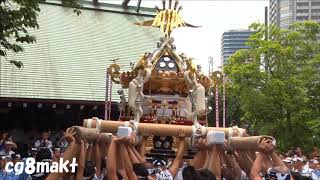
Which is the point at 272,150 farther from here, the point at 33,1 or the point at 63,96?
the point at 63,96

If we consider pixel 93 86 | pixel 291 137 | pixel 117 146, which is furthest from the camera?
pixel 291 137

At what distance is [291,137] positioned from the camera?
18.9m

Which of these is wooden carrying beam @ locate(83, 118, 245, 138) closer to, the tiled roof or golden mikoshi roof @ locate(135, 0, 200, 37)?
golden mikoshi roof @ locate(135, 0, 200, 37)

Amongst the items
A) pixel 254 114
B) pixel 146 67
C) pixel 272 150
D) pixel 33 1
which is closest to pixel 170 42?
pixel 146 67

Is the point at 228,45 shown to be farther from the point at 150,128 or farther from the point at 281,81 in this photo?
the point at 150,128

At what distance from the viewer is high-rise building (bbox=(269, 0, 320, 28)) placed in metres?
37.8

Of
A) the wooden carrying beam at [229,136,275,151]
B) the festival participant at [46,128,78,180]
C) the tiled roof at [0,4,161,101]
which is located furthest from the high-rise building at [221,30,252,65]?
the festival participant at [46,128,78,180]

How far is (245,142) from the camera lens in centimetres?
661

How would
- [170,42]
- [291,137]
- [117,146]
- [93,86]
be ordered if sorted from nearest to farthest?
[117,146]
[170,42]
[93,86]
[291,137]

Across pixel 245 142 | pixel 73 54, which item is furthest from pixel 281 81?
pixel 245 142

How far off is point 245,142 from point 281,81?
1275 cm

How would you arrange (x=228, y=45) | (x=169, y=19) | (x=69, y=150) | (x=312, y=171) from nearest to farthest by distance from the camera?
(x=69, y=150) → (x=312, y=171) → (x=169, y=19) → (x=228, y=45)

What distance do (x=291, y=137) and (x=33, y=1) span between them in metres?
12.5

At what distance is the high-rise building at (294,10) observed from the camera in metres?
37.8
